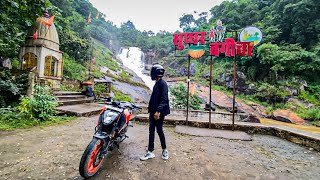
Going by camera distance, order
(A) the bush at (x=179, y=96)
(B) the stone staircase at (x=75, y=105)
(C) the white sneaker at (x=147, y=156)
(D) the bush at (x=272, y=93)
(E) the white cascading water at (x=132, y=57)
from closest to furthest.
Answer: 1. (C) the white sneaker at (x=147, y=156)
2. (B) the stone staircase at (x=75, y=105)
3. (A) the bush at (x=179, y=96)
4. (D) the bush at (x=272, y=93)
5. (E) the white cascading water at (x=132, y=57)

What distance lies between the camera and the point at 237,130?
5.21 meters

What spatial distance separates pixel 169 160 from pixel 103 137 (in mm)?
1131

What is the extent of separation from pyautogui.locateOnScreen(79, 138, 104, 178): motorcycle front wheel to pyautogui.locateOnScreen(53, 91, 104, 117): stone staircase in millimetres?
4086

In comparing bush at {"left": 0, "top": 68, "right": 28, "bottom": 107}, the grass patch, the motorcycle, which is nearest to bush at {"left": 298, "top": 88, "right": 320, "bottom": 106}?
the motorcycle

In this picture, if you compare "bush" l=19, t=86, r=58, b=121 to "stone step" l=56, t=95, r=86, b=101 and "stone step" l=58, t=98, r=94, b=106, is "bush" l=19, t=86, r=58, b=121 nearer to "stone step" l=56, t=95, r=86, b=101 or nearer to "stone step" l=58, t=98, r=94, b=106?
"stone step" l=58, t=98, r=94, b=106

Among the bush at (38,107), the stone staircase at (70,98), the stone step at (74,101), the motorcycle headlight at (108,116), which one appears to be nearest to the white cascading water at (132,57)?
the stone staircase at (70,98)

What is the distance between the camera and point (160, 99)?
3086 millimetres

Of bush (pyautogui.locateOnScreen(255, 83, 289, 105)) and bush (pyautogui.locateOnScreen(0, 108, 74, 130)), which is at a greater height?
bush (pyautogui.locateOnScreen(255, 83, 289, 105))

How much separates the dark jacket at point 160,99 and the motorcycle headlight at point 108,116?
0.61 meters

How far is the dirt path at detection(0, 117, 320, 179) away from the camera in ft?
8.24

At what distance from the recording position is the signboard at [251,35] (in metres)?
→ 5.38

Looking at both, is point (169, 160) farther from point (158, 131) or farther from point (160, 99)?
point (160, 99)

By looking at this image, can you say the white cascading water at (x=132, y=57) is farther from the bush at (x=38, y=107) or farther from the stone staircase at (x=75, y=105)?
the bush at (x=38, y=107)

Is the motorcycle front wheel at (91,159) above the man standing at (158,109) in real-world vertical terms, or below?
below
